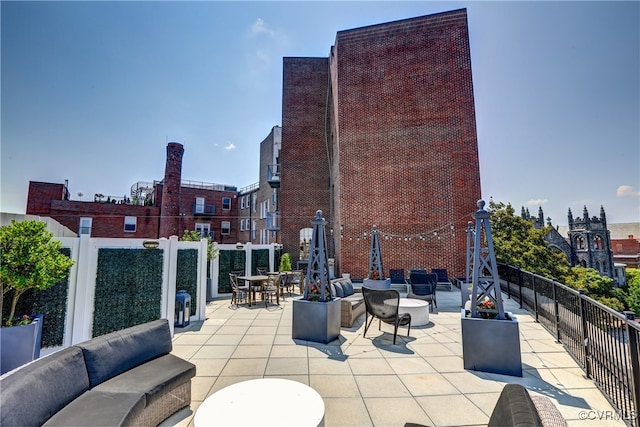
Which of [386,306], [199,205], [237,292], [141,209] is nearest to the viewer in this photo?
[386,306]

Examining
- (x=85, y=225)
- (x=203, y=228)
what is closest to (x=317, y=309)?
(x=85, y=225)

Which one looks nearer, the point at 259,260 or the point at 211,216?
the point at 259,260

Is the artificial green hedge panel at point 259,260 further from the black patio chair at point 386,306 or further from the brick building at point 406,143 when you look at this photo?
the black patio chair at point 386,306

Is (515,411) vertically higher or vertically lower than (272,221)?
lower

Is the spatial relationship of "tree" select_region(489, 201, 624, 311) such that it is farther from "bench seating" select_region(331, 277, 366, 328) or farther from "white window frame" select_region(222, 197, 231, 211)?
"white window frame" select_region(222, 197, 231, 211)

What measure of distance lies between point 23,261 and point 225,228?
2307 centimetres

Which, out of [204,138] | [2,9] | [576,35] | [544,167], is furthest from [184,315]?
[544,167]

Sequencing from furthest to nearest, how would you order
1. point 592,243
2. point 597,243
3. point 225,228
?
point 597,243
point 592,243
point 225,228

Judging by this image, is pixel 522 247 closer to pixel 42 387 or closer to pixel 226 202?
pixel 42 387

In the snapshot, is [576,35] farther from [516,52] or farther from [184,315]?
[184,315]

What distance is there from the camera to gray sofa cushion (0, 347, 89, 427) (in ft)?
5.43

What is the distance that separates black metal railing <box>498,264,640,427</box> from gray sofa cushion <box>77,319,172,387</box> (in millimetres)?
4737

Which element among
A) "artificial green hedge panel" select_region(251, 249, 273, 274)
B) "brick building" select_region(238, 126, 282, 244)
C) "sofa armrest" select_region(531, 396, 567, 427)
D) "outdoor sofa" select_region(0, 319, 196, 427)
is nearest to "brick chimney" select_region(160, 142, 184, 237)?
"brick building" select_region(238, 126, 282, 244)

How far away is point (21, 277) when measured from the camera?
3.58 metres
